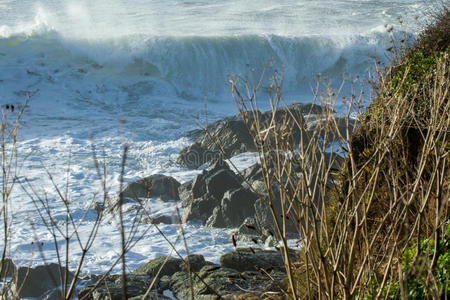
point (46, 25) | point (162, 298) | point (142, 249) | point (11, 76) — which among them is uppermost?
point (46, 25)

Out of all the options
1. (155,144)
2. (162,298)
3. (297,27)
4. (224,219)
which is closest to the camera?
(162,298)

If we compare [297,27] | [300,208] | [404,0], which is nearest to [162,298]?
[300,208]

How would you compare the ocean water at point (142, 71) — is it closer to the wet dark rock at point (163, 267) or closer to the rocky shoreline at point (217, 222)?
the rocky shoreline at point (217, 222)

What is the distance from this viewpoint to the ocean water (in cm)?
1209

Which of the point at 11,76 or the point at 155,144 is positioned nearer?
the point at 155,144

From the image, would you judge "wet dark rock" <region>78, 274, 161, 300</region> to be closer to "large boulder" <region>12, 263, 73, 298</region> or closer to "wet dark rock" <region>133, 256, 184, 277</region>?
"wet dark rock" <region>133, 256, 184, 277</region>

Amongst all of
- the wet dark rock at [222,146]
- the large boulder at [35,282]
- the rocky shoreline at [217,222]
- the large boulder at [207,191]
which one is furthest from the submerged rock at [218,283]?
the wet dark rock at [222,146]

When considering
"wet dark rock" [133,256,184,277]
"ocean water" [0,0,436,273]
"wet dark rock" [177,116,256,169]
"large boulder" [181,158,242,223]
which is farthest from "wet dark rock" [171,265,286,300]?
"wet dark rock" [177,116,256,169]

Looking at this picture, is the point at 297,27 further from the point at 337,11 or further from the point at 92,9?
the point at 92,9

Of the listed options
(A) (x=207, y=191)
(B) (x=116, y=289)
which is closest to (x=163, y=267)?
(B) (x=116, y=289)

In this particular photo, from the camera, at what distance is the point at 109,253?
9.50m

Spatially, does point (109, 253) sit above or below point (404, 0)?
below

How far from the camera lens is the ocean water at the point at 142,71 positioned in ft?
39.7

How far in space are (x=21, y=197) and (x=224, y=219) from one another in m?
4.73
